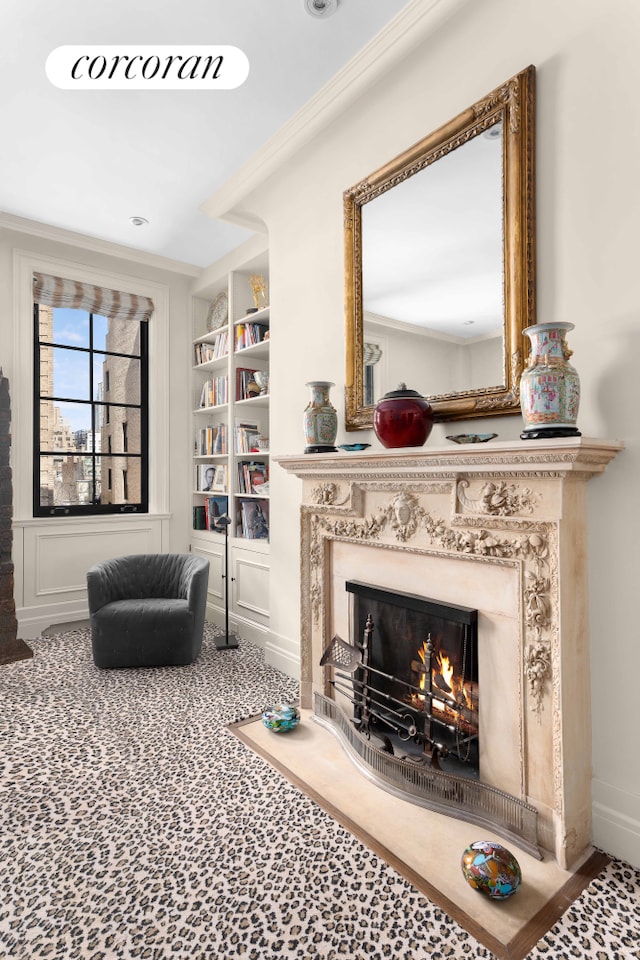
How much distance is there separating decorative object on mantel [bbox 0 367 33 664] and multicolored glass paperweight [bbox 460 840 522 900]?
292cm

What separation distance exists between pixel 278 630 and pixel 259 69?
9.38 ft

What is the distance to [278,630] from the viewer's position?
314cm

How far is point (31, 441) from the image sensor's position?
12.5ft

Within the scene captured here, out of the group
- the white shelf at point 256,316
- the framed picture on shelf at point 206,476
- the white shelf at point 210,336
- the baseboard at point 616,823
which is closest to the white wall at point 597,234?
the baseboard at point 616,823

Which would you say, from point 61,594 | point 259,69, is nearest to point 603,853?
point 259,69

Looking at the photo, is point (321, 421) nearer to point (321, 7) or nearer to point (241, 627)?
point (321, 7)

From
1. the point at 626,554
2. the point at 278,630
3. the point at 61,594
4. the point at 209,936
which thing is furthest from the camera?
the point at 61,594

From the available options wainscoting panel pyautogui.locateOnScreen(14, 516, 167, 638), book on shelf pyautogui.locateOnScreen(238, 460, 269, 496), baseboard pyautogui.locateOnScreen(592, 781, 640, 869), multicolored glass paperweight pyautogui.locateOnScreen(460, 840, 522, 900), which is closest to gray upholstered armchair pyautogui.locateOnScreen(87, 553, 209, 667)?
book on shelf pyautogui.locateOnScreen(238, 460, 269, 496)

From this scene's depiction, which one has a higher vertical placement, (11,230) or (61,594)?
Answer: (11,230)

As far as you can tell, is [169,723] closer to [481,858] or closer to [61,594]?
[481,858]

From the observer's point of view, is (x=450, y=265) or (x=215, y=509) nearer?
(x=450, y=265)

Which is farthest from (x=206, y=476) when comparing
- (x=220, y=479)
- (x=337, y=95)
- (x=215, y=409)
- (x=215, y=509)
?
(x=337, y=95)

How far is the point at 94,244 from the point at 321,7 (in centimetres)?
263

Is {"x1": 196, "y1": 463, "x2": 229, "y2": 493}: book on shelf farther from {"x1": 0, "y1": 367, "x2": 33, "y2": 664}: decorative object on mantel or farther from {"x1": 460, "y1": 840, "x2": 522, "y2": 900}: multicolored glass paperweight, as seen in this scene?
{"x1": 460, "y1": 840, "x2": 522, "y2": 900}: multicolored glass paperweight
